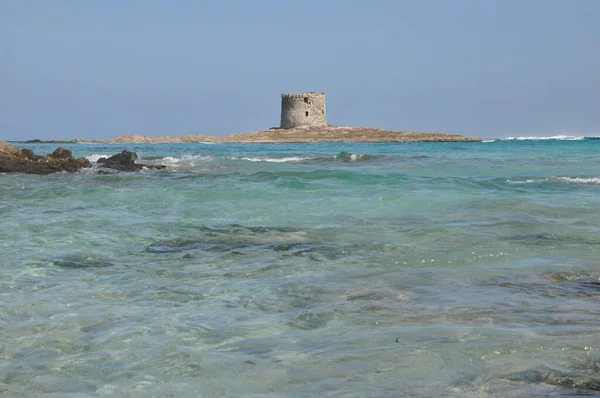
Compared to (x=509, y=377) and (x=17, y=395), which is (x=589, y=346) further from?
(x=17, y=395)

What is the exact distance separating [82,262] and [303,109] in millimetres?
74610

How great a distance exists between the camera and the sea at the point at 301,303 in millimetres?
3652

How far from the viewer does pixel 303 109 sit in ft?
265

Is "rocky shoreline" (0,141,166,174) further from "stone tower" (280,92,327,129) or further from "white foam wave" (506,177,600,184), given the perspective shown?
"stone tower" (280,92,327,129)

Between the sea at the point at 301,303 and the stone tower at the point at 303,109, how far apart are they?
69.9 m

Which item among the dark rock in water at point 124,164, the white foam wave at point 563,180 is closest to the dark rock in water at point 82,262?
the white foam wave at point 563,180

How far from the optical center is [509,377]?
3.56 m

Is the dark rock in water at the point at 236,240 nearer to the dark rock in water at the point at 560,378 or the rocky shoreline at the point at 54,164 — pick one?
the dark rock in water at the point at 560,378

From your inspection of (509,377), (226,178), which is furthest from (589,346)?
(226,178)

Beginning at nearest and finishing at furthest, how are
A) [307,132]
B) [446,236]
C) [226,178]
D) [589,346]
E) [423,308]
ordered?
[589,346] < [423,308] < [446,236] < [226,178] < [307,132]

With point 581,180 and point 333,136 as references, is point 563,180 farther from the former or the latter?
point 333,136

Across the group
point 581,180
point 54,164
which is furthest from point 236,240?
point 54,164

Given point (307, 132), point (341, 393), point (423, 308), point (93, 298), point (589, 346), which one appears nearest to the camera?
point (341, 393)

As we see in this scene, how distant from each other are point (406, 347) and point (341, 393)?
2.68ft
